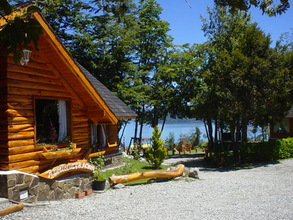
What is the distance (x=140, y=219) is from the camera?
7.05 m

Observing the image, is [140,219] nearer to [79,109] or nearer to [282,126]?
[79,109]

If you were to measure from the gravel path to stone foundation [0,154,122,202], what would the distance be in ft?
1.40

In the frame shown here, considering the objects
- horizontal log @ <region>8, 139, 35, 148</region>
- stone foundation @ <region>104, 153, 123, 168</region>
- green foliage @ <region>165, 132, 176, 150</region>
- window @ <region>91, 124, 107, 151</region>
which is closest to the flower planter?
horizontal log @ <region>8, 139, 35, 148</region>

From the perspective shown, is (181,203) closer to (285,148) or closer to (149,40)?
(285,148)

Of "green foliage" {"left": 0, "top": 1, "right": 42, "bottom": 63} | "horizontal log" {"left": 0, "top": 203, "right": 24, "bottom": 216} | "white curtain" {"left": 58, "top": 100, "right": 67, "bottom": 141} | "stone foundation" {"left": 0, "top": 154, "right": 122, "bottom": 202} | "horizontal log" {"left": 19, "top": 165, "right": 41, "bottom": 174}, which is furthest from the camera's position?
"white curtain" {"left": 58, "top": 100, "right": 67, "bottom": 141}

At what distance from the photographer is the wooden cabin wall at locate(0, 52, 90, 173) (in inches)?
318

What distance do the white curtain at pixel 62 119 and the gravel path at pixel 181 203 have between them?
2.44 meters

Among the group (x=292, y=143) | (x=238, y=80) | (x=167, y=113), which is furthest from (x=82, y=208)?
(x=167, y=113)

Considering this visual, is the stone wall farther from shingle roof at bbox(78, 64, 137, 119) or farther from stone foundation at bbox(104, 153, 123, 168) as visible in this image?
shingle roof at bbox(78, 64, 137, 119)

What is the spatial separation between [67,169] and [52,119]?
2.16 m

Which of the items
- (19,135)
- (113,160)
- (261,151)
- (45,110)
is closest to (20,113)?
(19,135)

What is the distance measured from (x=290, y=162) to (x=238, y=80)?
22.7 feet

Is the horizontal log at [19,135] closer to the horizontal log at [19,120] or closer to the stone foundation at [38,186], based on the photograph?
the horizontal log at [19,120]

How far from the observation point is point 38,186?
8453 mm
